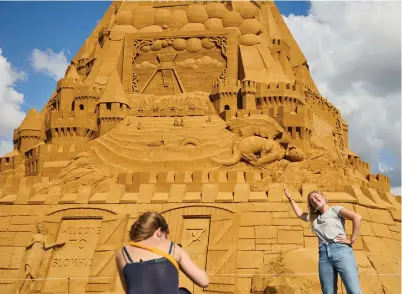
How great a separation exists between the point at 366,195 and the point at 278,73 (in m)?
6.97

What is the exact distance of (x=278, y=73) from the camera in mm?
21609

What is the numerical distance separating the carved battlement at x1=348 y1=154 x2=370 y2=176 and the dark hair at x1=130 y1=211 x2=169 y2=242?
22.9 metres

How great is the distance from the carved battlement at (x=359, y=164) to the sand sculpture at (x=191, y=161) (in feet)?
0.40

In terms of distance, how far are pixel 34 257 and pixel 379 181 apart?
14950 mm

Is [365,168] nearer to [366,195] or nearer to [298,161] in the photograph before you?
[298,161]

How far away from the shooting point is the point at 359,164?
26172 mm

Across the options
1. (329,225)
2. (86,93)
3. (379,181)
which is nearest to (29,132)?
(86,93)

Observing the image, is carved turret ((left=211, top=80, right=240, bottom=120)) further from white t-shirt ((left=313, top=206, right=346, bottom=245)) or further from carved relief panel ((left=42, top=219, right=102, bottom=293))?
white t-shirt ((left=313, top=206, right=346, bottom=245))

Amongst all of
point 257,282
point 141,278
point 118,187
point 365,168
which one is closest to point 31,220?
point 118,187

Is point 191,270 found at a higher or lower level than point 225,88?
lower

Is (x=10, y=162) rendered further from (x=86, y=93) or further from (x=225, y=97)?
(x=225, y=97)

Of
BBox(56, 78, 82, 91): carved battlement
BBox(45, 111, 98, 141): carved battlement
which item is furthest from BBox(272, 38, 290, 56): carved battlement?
BBox(45, 111, 98, 141): carved battlement

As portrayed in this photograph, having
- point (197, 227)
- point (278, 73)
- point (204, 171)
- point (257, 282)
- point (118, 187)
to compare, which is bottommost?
point (257, 282)

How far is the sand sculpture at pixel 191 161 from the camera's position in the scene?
45.9 feet
